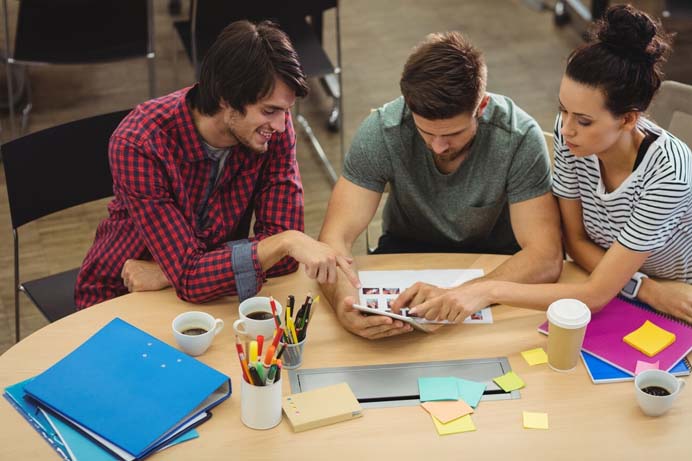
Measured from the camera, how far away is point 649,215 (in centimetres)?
213

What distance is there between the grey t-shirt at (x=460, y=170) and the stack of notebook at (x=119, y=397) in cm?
73

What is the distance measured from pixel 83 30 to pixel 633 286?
2.53 meters

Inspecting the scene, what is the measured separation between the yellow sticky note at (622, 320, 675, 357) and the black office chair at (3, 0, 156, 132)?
7.79 feet

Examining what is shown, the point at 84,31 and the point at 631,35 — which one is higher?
the point at 631,35

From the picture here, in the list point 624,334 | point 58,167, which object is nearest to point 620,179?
point 624,334

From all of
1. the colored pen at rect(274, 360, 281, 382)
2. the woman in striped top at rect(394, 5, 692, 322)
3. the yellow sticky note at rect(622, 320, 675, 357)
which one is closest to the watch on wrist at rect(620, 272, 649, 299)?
the woman in striped top at rect(394, 5, 692, 322)

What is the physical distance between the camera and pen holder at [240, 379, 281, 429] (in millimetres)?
1829

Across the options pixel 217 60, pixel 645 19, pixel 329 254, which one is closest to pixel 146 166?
pixel 217 60

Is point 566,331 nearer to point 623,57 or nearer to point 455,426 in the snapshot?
point 455,426

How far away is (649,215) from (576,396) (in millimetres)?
444

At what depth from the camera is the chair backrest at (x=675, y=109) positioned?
8.60ft

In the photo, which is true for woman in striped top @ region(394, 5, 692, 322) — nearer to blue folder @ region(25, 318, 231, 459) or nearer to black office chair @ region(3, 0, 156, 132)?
blue folder @ region(25, 318, 231, 459)

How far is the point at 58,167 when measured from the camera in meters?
2.67

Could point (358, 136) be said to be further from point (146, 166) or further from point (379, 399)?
point (379, 399)
